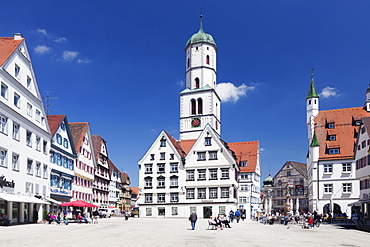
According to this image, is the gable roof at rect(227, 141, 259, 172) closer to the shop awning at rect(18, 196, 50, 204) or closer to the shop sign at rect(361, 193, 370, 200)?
the shop sign at rect(361, 193, 370, 200)

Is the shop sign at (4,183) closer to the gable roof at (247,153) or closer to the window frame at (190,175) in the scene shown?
the window frame at (190,175)

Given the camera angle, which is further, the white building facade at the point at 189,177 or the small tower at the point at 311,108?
the small tower at the point at 311,108

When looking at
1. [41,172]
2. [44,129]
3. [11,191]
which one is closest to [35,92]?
[44,129]

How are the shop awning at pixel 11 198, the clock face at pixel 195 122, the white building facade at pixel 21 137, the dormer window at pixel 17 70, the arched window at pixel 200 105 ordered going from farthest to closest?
the arched window at pixel 200 105 < the clock face at pixel 195 122 < the dormer window at pixel 17 70 < the white building facade at pixel 21 137 < the shop awning at pixel 11 198

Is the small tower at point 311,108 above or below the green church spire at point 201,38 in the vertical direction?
below

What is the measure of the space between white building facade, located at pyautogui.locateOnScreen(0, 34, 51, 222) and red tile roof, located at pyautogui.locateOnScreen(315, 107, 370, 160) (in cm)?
4419

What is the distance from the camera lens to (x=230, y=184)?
6700 cm

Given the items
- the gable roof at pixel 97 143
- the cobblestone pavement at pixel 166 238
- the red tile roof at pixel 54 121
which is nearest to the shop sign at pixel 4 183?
the cobblestone pavement at pixel 166 238

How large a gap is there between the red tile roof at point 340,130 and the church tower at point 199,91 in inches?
948

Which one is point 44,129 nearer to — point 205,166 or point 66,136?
point 66,136

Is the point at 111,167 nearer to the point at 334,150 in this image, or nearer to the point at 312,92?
the point at 312,92

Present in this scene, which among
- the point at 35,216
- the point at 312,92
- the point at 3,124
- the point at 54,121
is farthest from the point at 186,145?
the point at 3,124

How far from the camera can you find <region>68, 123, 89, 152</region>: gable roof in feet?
200

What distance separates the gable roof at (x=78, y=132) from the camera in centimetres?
6109
